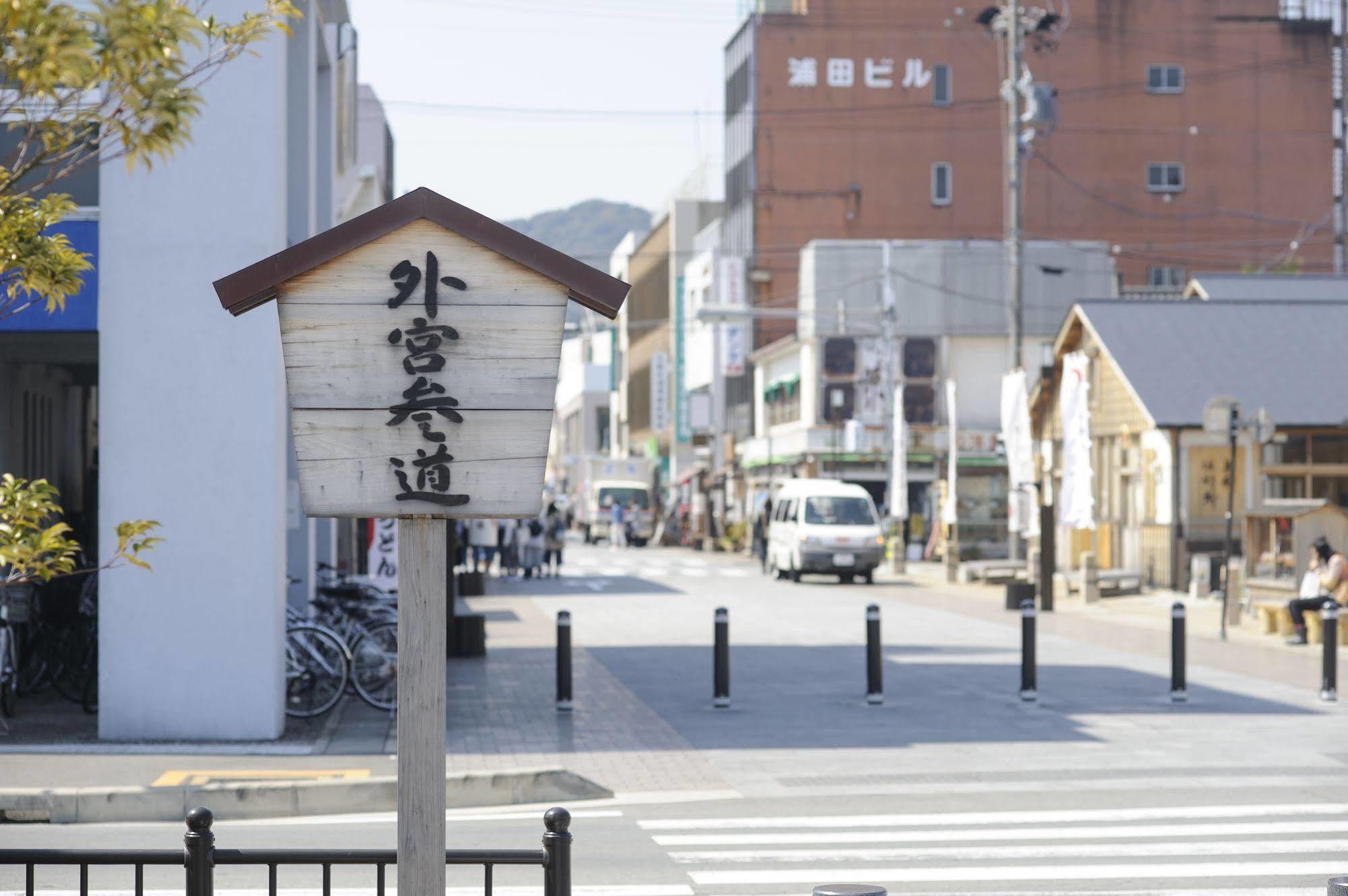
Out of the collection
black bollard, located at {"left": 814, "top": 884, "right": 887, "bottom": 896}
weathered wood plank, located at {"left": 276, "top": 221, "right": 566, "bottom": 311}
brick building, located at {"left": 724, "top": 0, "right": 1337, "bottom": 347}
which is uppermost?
brick building, located at {"left": 724, "top": 0, "right": 1337, "bottom": 347}

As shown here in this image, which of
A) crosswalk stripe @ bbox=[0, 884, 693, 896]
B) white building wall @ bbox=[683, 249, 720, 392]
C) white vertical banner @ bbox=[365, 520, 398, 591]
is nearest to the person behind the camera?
crosswalk stripe @ bbox=[0, 884, 693, 896]

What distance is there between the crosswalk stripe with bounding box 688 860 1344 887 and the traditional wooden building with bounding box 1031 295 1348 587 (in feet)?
78.4

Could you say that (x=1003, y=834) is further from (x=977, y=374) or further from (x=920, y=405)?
(x=977, y=374)

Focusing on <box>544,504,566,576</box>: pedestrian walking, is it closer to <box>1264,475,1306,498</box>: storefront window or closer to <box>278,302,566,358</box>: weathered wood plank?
<box>1264,475,1306,498</box>: storefront window

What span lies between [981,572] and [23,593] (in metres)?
26.8

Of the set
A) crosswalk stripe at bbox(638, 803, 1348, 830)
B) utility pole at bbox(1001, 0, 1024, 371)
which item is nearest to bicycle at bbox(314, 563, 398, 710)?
crosswalk stripe at bbox(638, 803, 1348, 830)

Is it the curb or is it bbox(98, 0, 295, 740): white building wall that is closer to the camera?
the curb

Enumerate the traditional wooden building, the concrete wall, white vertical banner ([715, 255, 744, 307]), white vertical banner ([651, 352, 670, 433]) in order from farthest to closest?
white vertical banner ([651, 352, 670, 433]), white vertical banner ([715, 255, 744, 307]), the concrete wall, the traditional wooden building

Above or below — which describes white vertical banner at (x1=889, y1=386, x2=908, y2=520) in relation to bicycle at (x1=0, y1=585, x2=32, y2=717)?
above

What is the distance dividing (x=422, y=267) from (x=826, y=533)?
3449cm

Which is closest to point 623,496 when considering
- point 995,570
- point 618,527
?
point 618,527

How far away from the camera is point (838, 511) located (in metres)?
40.7

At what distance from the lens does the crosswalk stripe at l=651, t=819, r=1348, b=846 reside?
1040 cm

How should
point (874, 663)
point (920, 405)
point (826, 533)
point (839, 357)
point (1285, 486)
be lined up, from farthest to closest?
point (839, 357)
point (920, 405)
point (826, 533)
point (1285, 486)
point (874, 663)
